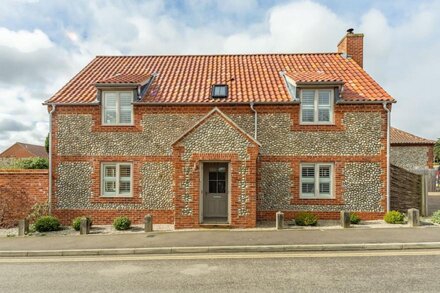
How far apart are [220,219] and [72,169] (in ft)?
24.3

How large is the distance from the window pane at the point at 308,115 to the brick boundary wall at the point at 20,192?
12.6 meters

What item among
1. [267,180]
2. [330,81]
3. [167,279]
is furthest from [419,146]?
[167,279]

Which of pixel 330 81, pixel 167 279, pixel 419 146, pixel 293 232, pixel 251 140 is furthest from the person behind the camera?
pixel 419 146

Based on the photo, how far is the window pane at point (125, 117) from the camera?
1329 cm

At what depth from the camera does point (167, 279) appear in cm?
659

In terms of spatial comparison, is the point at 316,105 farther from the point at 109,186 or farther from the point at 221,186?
the point at 109,186

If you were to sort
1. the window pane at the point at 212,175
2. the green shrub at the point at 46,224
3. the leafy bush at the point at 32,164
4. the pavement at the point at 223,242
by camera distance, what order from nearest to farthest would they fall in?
the pavement at the point at 223,242 < the green shrub at the point at 46,224 < the window pane at the point at 212,175 < the leafy bush at the point at 32,164

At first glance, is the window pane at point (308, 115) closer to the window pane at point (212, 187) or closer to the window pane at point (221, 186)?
the window pane at point (221, 186)

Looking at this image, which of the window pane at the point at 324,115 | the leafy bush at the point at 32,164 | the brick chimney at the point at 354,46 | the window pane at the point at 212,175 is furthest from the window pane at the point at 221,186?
the leafy bush at the point at 32,164

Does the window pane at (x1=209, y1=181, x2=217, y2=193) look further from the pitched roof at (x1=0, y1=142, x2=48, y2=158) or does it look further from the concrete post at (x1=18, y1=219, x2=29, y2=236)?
the pitched roof at (x1=0, y1=142, x2=48, y2=158)

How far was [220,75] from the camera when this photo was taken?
49.7 feet

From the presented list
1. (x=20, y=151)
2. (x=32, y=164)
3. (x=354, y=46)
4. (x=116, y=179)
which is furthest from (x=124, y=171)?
(x=20, y=151)

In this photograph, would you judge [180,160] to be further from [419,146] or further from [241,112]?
[419,146]

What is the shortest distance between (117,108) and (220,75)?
5.73 meters
